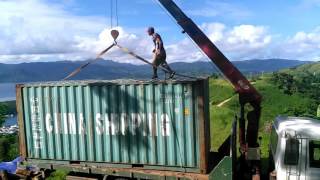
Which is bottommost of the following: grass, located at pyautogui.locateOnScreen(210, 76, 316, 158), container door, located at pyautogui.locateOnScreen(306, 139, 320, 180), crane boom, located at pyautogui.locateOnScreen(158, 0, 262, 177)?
grass, located at pyautogui.locateOnScreen(210, 76, 316, 158)

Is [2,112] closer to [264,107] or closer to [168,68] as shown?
[264,107]

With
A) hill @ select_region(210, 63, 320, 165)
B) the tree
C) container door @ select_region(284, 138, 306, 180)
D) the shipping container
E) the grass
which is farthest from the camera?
the tree

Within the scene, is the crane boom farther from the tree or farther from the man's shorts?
the tree

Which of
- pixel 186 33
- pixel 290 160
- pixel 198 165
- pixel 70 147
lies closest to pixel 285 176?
pixel 290 160

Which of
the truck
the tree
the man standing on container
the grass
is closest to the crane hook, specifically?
the man standing on container

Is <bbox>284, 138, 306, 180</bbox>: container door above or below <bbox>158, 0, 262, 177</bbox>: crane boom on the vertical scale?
below

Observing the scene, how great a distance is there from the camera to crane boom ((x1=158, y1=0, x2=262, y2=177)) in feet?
40.1

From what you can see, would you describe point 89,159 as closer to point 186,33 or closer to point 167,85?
point 167,85

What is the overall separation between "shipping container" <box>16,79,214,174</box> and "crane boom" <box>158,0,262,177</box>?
1066 mm

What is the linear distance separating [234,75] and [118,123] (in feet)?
11.2

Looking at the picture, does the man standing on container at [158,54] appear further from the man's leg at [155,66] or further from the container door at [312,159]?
the container door at [312,159]

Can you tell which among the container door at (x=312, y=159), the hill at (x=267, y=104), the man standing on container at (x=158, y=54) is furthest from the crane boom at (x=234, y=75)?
the hill at (x=267, y=104)

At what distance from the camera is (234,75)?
12328mm

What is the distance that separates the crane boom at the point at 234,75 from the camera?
12211 millimetres
